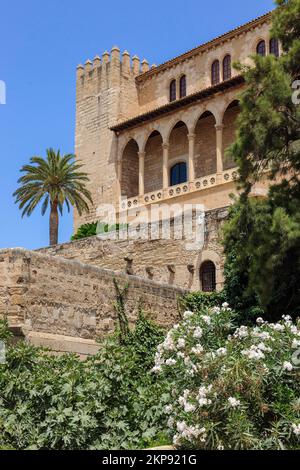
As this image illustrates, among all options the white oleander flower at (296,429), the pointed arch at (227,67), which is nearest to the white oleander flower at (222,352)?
the white oleander flower at (296,429)

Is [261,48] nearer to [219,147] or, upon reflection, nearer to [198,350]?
[219,147]

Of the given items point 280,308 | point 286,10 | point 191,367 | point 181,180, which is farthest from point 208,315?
point 181,180

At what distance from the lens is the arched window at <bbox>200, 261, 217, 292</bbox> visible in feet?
68.7

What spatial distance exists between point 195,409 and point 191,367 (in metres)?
0.79

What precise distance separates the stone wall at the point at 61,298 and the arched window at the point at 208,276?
3.18m

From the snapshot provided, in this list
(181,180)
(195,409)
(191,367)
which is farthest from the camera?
(181,180)

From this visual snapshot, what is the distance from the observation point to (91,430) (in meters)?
9.96

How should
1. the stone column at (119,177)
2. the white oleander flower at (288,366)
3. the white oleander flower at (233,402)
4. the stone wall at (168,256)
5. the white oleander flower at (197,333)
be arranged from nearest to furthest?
the white oleander flower at (233,402) → the white oleander flower at (288,366) → the white oleander flower at (197,333) → the stone wall at (168,256) → the stone column at (119,177)

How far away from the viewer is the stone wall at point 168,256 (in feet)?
67.8

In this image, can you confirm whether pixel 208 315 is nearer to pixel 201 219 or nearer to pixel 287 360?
pixel 287 360

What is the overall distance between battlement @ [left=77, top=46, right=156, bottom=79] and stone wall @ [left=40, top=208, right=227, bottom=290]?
20.2m

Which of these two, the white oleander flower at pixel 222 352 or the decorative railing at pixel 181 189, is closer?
the white oleander flower at pixel 222 352

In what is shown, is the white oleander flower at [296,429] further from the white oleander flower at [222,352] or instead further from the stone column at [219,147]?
the stone column at [219,147]

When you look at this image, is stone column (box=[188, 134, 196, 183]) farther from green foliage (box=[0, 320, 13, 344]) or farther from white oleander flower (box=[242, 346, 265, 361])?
white oleander flower (box=[242, 346, 265, 361])
